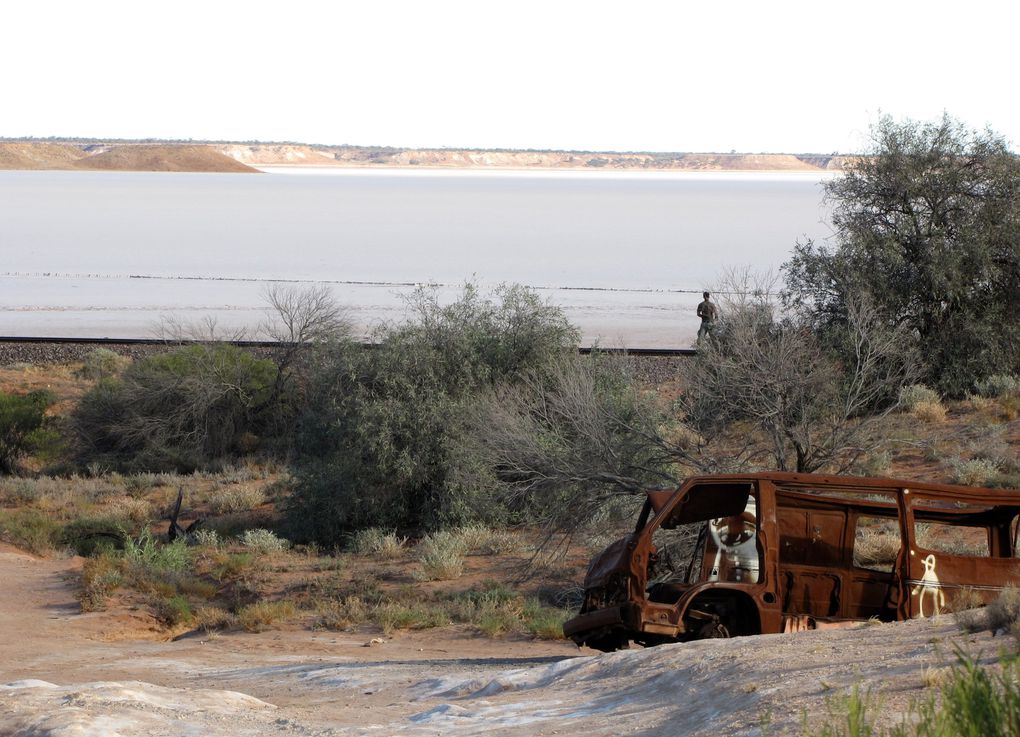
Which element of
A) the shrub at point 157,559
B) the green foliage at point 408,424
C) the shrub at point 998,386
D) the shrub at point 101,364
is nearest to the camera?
the shrub at point 157,559

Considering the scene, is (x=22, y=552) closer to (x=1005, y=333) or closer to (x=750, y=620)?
(x=750, y=620)

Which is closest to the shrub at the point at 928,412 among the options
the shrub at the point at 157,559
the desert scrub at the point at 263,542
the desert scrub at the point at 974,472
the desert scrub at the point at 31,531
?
the desert scrub at the point at 974,472

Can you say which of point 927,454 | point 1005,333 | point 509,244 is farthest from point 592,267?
point 927,454

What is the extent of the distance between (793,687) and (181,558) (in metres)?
11.7

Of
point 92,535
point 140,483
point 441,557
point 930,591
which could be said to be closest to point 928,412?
point 441,557

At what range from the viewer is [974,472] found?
18.4m

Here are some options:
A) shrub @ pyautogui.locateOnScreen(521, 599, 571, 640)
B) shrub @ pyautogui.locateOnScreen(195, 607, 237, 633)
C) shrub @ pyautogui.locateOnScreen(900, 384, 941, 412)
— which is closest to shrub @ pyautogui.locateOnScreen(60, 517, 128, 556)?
Answer: shrub @ pyautogui.locateOnScreen(195, 607, 237, 633)

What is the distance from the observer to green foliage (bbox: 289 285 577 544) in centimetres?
1939

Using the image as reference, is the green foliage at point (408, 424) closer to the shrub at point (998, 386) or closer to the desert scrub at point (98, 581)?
the desert scrub at point (98, 581)

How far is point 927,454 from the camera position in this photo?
2069 centimetres

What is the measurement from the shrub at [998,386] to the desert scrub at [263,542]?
585 inches

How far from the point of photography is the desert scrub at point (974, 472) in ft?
59.7

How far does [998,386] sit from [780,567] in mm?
17053

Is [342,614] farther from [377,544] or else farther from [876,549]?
[876,549]
